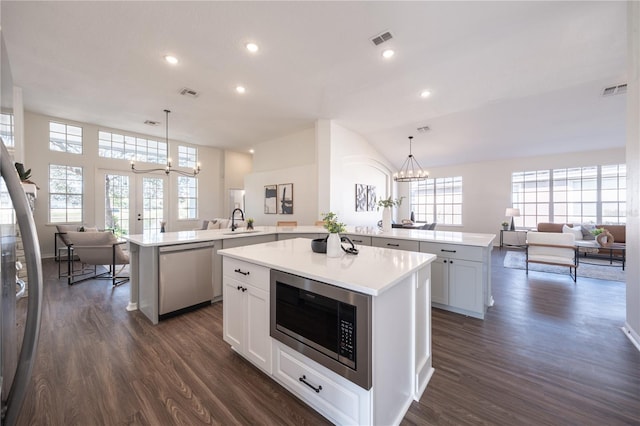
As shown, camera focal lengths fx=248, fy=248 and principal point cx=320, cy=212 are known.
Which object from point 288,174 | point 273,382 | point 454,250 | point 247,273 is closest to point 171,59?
point 247,273

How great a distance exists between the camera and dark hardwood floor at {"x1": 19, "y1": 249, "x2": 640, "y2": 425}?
150 centimetres

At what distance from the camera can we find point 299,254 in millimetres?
1979

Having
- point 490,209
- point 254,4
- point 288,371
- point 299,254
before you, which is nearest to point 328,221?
point 299,254

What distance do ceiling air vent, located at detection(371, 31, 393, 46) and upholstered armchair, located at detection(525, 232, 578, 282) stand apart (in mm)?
4119

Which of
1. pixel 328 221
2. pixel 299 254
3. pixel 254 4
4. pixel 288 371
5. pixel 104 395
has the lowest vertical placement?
pixel 104 395

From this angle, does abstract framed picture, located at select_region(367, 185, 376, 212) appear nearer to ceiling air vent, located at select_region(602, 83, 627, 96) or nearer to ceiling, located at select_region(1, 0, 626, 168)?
ceiling, located at select_region(1, 0, 626, 168)

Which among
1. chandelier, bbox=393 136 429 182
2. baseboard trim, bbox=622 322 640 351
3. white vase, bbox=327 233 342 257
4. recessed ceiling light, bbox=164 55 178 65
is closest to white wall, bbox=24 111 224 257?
recessed ceiling light, bbox=164 55 178 65

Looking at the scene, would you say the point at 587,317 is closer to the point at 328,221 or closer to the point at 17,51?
the point at 328,221

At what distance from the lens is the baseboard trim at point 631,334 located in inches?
86.3

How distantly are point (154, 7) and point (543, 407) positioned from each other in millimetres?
4554

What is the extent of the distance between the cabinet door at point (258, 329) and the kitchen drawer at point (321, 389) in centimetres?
10

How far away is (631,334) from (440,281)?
1.63 metres

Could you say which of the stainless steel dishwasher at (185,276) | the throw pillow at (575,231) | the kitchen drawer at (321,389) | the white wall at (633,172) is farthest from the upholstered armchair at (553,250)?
the stainless steel dishwasher at (185,276)

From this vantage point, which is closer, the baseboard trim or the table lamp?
the baseboard trim
